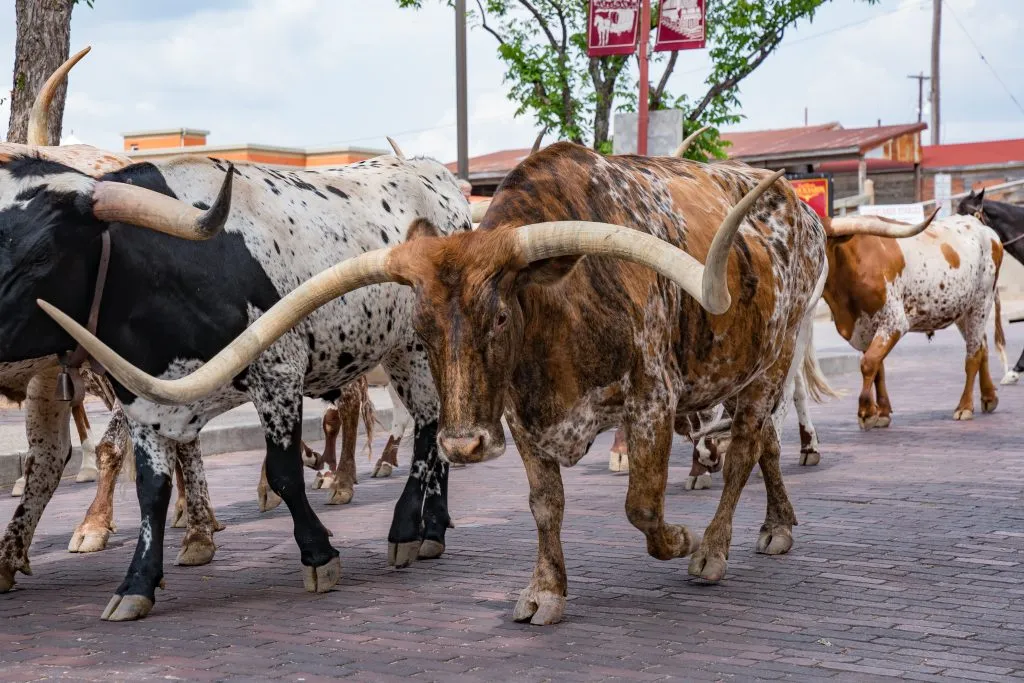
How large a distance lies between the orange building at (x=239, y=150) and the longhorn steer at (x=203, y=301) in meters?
26.0

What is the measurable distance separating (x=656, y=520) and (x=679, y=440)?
24.0 feet

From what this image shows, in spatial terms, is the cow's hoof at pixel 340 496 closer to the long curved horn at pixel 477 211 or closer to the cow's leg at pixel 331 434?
the cow's leg at pixel 331 434

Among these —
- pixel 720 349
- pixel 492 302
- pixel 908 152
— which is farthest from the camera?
pixel 908 152

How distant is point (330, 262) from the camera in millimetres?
6824

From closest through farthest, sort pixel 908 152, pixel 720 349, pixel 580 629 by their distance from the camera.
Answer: pixel 580 629, pixel 720 349, pixel 908 152

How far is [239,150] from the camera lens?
35.0 meters

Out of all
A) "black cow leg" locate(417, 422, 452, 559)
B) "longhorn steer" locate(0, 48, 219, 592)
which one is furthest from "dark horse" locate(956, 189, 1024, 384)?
"longhorn steer" locate(0, 48, 219, 592)

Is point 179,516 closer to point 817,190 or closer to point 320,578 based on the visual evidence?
point 320,578

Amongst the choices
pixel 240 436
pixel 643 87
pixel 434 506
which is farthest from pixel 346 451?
pixel 643 87

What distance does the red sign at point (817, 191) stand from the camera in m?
23.5

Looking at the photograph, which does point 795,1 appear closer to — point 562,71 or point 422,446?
point 562,71

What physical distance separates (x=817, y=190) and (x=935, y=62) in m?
36.6

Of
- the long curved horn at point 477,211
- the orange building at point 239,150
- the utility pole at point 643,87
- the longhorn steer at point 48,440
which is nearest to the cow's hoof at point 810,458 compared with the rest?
the long curved horn at point 477,211

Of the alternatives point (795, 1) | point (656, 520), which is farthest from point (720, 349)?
point (795, 1)
